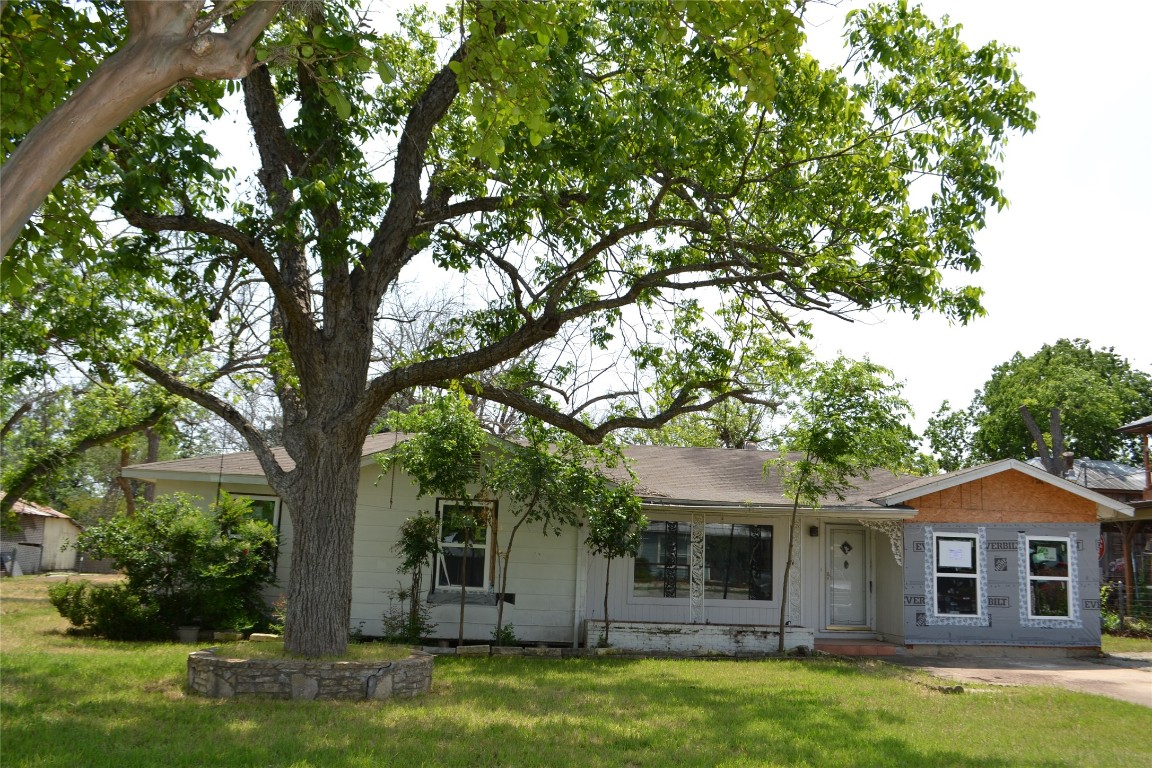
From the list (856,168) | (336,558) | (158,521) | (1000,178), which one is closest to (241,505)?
(158,521)

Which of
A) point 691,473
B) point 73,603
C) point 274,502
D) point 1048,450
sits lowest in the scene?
point 73,603

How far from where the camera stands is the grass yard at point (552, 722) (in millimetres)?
7883

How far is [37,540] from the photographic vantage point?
3962 cm

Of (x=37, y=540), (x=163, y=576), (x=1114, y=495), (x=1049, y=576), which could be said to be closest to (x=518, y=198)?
(x=163, y=576)

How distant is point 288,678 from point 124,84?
7109 millimetres

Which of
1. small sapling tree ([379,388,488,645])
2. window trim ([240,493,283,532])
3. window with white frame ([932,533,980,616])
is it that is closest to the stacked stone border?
small sapling tree ([379,388,488,645])

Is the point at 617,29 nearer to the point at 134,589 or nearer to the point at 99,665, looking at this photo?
the point at 99,665

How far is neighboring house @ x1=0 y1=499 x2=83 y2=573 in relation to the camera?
36.1 metres

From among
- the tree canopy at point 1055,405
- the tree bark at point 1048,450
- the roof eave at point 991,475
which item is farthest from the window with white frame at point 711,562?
the tree canopy at point 1055,405

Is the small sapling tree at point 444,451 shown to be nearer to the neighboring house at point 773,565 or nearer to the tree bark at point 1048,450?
the neighboring house at point 773,565

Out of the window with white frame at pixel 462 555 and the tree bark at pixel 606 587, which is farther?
the window with white frame at pixel 462 555

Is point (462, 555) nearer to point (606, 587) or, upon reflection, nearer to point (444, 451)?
point (606, 587)

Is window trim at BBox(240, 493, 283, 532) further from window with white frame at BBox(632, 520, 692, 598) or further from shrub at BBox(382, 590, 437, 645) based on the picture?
window with white frame at BBox(632, 520, 692, 598)

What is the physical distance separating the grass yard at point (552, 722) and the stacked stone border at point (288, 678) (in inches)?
10.5
